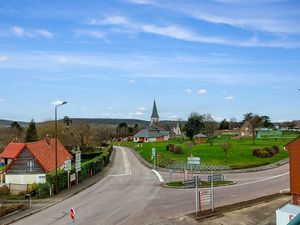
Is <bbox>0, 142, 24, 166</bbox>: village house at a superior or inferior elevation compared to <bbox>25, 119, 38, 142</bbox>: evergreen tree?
inferior

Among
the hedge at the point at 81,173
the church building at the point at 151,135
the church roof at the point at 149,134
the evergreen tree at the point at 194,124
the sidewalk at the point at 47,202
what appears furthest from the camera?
the church roof at the point at 149,134

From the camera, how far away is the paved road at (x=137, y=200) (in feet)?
76.4

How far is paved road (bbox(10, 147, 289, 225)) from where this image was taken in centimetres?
2330

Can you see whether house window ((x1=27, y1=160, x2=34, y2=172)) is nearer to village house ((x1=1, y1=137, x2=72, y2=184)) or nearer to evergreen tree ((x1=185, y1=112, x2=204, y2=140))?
village house ((x1=1, y1=137, x2=72, y2=184))

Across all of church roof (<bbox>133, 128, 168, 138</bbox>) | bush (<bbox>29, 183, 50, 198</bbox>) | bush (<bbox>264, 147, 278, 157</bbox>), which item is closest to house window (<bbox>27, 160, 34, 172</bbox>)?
bush (<bbox>29, 183, 50, 198</bbox>)

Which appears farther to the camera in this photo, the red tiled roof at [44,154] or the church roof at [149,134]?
the church roof at [149,134]

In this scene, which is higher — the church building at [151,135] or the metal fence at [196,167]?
the church building at [151,135]

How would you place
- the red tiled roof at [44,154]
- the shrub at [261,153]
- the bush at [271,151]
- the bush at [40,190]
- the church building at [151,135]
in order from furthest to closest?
the church building at [151,135]
the bush at [271,151]
the shrub at [261,153]
the red tiled roof at [44,154]
the bush at [40,190]

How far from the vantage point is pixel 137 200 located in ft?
95.1

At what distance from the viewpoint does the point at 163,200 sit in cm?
2864

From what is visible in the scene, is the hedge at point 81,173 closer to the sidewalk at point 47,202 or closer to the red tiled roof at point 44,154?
the sidewalk at point 47,202

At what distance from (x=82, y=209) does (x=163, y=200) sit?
599 centimetres

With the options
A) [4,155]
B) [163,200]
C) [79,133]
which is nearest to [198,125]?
[79,133]

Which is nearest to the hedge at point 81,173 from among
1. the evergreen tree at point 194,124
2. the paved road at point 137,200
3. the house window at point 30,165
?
the paved road at point 137,200
